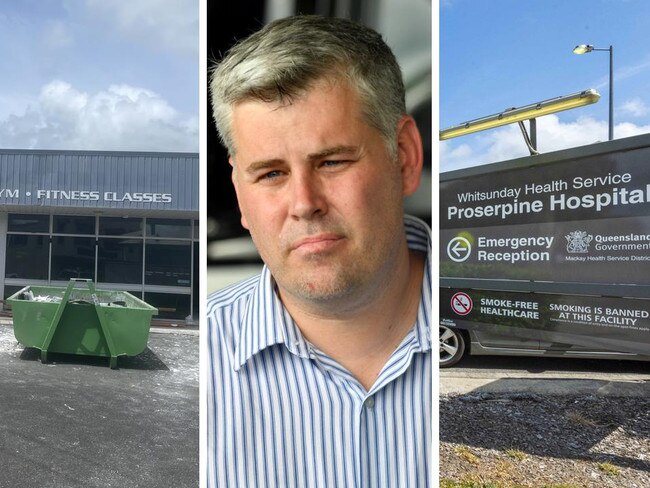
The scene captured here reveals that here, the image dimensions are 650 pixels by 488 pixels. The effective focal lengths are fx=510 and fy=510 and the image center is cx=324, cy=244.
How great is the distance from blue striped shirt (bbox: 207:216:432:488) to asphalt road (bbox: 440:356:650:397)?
0.96 m

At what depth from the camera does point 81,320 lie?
2.15 meters

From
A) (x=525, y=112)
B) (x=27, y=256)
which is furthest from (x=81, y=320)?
(x=525, y=112)

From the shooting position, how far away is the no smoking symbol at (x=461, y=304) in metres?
2.27

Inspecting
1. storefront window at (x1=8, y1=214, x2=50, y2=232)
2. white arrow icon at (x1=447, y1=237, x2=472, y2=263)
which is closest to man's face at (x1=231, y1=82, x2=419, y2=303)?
white arrow icon at (x1=447, y1=237, x2=472, y2=263)

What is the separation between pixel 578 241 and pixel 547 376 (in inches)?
23.7

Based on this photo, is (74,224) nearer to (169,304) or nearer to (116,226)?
(116,226)

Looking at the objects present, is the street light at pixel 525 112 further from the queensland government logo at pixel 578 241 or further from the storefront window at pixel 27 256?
the storefront window at pixel 27 256

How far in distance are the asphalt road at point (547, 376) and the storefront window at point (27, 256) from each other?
5.95 ft

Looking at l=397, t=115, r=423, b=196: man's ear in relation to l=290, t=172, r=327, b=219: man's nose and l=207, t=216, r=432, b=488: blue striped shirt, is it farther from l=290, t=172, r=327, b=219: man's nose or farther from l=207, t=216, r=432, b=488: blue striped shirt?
l=290, t=172, r=327, b=219: man's nose

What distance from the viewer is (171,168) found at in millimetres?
1986

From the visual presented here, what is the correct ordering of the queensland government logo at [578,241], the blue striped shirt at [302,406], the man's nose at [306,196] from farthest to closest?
the queensland government logo at [578,241] → the blue striped shirt at [302,406] → the man's nose at [306,196]

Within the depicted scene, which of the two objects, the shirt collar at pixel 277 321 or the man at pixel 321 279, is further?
the shirt collar at pixel 277 321

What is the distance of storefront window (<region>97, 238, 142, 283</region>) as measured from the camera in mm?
2133

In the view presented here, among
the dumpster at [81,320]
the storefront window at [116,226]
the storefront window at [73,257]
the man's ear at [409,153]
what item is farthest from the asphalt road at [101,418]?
the man's ear at [409,153]
